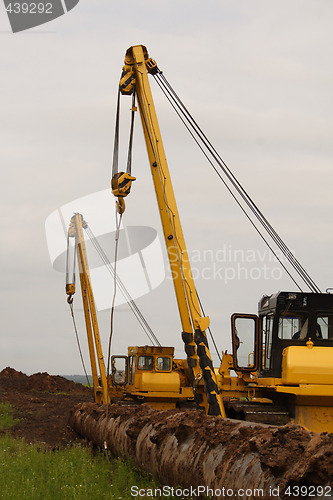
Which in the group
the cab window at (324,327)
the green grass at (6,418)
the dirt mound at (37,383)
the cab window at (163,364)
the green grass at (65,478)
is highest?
the cab window at (324,327)

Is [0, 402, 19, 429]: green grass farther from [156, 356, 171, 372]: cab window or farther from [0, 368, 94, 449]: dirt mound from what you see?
[156, 356, 171, 372]: cab window

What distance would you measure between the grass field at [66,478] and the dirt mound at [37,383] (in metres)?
43.9

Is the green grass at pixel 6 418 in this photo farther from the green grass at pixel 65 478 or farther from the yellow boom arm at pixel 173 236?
the green grass at pixel 65 478

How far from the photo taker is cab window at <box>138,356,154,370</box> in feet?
83.5

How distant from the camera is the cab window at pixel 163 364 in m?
25.4

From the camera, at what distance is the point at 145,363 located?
25.5 meters

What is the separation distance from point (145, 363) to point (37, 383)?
3751cm

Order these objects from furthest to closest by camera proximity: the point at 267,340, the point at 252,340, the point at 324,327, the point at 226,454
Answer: the point at 252,340 → the point at 267,340 → the point at 324,327 → the point at 226,454

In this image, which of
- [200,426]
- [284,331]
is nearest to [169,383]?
[284,331]

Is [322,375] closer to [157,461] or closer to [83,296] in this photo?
[157,461]

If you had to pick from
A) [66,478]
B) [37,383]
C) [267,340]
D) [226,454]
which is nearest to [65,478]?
[66,478]

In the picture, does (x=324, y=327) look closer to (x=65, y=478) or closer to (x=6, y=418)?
(x=65, y=478)

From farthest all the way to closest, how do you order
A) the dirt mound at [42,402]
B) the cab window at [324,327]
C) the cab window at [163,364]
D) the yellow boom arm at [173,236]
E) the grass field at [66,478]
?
1. the cab window at [163,364]
2. the dirt mound at [42,402]
3. the yellow boom arm at [173,236]
4. the cab window at [324,327]
5. the grass field at [66,478]

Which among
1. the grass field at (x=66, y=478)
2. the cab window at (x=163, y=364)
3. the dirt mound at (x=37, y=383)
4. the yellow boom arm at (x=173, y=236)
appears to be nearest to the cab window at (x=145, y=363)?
the cab window at (x=163, y=364)
